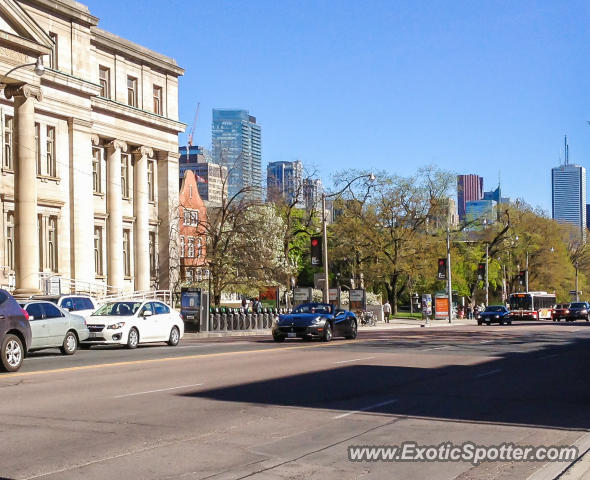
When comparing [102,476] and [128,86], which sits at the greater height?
[128,86]

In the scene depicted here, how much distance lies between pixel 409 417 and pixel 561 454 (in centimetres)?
326

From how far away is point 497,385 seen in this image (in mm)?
16891

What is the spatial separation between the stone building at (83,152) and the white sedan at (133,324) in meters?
12.9

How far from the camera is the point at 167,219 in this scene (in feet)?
196

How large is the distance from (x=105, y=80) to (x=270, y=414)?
147 feet

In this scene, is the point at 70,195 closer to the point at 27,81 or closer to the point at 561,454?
the point at 27,81

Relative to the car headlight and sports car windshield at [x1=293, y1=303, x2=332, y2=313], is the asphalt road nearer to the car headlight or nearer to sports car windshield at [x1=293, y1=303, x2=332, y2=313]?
the car headlight

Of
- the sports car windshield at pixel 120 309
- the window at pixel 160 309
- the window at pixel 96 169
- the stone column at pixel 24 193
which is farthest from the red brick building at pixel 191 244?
the sports car windshield at pixel 120 309

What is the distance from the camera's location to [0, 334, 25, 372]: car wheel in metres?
18.1

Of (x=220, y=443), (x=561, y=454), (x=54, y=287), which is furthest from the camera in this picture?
(x=54, y=287)

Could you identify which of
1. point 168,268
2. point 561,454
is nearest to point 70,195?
point 168,268

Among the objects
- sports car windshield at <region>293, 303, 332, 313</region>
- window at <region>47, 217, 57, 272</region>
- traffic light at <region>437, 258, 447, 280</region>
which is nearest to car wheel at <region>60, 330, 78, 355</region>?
sports car windshield at <region>293, 303, 332, 313</region>

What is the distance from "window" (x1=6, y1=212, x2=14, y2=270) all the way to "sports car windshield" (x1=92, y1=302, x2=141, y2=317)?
17.4m

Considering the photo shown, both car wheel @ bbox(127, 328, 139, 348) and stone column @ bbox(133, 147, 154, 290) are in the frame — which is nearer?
car wheel @ bbox(127, 328, 139, 348)
